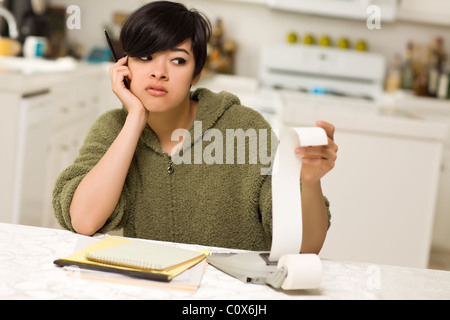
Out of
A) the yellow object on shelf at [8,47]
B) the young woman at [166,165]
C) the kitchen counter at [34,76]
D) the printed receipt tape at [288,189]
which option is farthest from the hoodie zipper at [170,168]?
the yellow object on shelf at [8,47]

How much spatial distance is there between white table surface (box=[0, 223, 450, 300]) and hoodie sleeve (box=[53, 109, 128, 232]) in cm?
11

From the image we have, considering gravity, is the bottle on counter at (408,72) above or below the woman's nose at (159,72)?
above

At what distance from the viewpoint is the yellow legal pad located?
76cm

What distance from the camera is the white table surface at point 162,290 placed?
0.70 meters

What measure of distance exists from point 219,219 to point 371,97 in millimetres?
3032

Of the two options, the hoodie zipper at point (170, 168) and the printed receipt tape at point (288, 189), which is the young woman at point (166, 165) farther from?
the printed receipt tape at point (288, 189)

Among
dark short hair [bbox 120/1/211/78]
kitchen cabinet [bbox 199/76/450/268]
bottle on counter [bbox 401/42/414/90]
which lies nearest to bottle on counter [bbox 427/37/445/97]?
bottle on counter [bbox 401/42/414/90]

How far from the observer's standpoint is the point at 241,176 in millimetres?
1245

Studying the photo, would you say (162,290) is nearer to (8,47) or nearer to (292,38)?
(8,47)

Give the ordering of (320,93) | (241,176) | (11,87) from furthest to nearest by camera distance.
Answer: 1. (320,93)
2. (11,87)
3. (241,176)

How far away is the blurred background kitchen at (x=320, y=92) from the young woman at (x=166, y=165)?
2.74ft

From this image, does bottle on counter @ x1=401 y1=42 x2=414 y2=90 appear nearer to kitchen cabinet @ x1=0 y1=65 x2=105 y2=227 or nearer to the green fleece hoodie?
kitchen cabinet @ x1=0 y1=65 x2=105 y2=227
